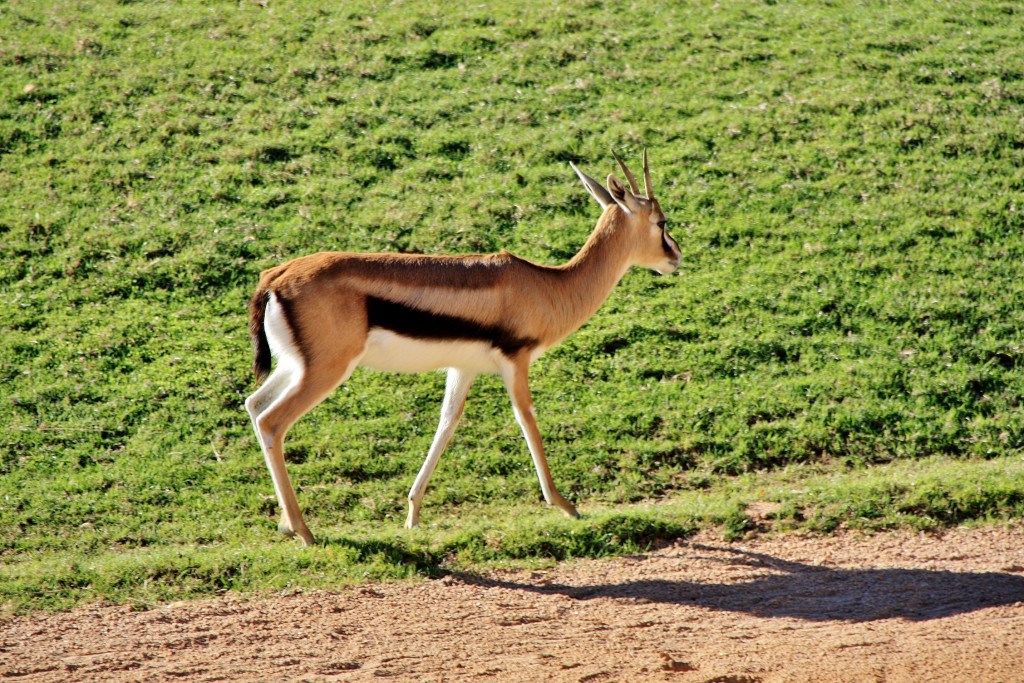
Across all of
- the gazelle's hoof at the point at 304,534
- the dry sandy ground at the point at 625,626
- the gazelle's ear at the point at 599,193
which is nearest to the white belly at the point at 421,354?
the gazelle's hoof at the point at 304,534

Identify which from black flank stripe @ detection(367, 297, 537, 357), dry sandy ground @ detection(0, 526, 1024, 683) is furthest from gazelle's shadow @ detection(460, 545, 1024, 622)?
black flank stripe @ detection(367, 297, 537, 357)

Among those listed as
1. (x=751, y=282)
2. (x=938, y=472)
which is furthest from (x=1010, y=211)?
(x=938, y=472)

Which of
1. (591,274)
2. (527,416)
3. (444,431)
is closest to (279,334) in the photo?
(444,431)

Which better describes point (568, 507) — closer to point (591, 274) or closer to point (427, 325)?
point (427, 325)

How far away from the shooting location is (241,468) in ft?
31.3

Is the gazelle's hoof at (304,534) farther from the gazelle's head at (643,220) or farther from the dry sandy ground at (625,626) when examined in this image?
the gazelle's head at (643,220)

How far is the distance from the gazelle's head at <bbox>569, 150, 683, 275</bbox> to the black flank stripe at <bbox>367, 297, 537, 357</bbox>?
1.66 m

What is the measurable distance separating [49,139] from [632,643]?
11572 millimetres

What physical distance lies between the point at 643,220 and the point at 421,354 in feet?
7.95

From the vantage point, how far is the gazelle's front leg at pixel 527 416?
8.37m

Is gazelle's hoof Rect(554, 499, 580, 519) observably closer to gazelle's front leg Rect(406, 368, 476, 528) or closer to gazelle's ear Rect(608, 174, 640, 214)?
gazelle's front leg Rect(406, 368, 476, 528)

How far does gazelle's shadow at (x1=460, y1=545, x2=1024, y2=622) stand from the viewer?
22.5 ft

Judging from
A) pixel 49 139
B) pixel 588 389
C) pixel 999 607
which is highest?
pixel 49 139

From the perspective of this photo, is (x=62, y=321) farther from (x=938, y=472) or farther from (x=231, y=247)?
(x=938, y=472)
